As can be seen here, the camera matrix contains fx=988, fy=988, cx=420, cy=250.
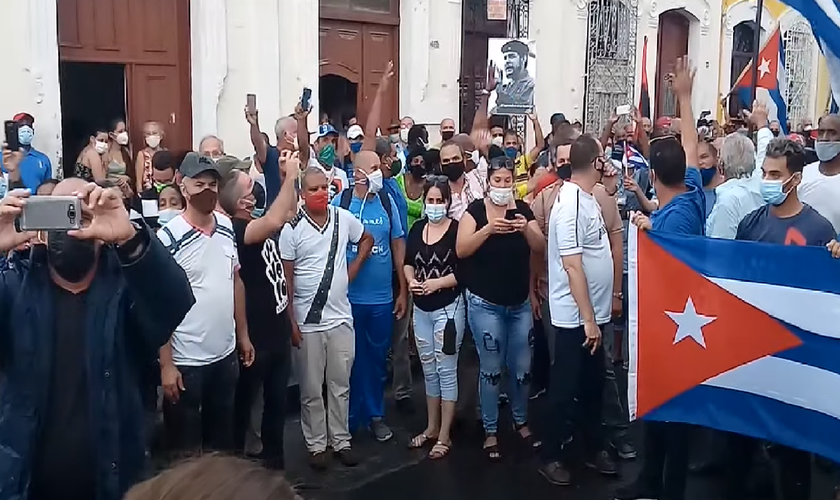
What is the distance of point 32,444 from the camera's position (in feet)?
10.4

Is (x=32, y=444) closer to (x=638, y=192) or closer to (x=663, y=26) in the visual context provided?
(x=638, y=192)

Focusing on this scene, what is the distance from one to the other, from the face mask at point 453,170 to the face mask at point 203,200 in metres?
2.45

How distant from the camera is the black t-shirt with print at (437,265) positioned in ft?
19.9

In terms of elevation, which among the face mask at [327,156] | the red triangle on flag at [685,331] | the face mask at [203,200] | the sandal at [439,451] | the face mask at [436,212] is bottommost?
the sandal at [439,451]

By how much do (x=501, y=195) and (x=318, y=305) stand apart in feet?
4.10

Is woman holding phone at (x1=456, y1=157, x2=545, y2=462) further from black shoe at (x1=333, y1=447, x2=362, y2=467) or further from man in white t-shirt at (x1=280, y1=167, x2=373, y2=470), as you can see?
black shoe at (x1=333, y1=447, x2=362, y2=467)

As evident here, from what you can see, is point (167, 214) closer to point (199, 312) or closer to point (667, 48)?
point (199, 312)

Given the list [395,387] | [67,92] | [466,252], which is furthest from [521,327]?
[67,92]

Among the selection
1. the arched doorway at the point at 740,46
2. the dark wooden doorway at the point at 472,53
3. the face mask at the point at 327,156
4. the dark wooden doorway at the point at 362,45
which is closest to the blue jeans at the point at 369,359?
the face mask at the point at 327,156

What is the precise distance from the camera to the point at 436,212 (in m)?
A: 6.08

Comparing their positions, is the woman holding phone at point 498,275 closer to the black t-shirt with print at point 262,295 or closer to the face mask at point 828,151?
the black t-shirt with print at point 262,295

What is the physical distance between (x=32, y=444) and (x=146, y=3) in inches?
389

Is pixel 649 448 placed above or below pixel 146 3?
below

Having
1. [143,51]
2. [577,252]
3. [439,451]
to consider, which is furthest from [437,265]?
[143,51]
